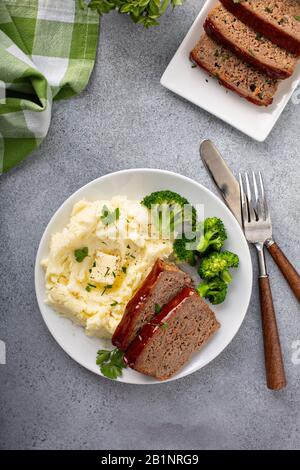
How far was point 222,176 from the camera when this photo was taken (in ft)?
12.8

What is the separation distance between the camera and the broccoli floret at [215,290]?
3.67 metres

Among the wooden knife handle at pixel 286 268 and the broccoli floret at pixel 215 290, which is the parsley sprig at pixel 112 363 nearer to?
the broccoli floret at pixel 215 290

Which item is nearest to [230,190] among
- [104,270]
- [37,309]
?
[104,270]

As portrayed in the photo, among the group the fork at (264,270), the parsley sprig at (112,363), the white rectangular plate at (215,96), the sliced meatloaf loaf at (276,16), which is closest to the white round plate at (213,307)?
the parsley sprig at (112,363)

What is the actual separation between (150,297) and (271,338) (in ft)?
3.23

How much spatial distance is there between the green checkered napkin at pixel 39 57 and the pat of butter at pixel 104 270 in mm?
1041

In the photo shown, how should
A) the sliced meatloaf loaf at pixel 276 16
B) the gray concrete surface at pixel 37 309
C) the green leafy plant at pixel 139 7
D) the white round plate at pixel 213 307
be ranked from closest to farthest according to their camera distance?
1. the green leafy plant at pixel 139 7
2. the sliced meatloaf loaf at pixel 276 16
3. the white round plate at pixel 213 307
4. the gray concrete surface at pixel 37 309

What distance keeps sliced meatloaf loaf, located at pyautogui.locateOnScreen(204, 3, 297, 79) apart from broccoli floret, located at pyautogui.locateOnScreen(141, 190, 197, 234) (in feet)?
3.61

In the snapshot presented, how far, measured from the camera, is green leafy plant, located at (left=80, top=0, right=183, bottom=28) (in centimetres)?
349

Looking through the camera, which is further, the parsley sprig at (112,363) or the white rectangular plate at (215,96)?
the white rectangular plate at (215,96)

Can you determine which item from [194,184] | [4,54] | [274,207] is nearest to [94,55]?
[4,54]

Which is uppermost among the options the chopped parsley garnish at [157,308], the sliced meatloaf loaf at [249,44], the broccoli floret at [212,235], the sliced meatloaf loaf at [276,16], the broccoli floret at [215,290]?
the sliced meatloaf loaf at [276,16]

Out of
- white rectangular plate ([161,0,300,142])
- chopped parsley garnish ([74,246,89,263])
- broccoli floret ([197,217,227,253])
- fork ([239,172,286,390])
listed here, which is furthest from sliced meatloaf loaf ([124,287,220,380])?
white rectangular plate ([161,0,300,142])

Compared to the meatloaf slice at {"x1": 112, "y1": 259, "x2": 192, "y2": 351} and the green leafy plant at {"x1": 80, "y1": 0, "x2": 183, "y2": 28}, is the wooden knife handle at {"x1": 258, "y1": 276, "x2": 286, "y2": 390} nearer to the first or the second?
the meatloaf slice at {"x1": 112, "y1": 259, "x2": 192, "y2": 351}
